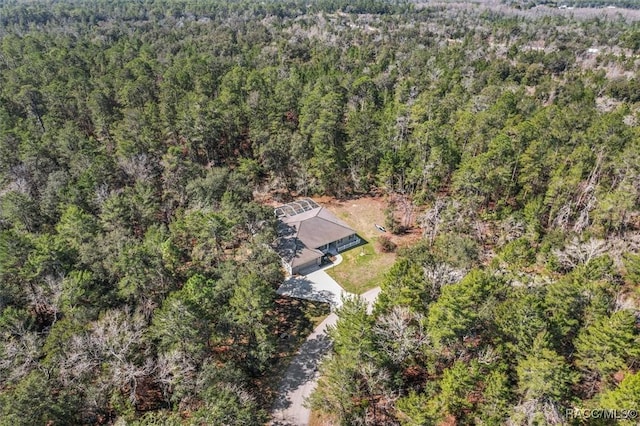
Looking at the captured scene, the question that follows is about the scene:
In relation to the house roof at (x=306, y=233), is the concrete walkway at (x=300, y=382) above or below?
below

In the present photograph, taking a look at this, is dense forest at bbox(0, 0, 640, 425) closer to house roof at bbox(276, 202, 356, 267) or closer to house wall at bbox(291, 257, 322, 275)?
house roof at bbox(276, 202, 356, 267)

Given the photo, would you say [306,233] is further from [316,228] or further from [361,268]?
[361,268]

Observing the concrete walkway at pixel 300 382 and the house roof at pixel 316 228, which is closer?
the concrete walkway at pixel 300 382

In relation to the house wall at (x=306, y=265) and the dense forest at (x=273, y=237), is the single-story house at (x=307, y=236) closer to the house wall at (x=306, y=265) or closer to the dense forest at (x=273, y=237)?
the house wall at (x=306, y=265)

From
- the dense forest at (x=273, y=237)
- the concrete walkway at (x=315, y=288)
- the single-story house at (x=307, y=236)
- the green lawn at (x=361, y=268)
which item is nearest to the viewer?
the dense forest at (x=273, y=237)

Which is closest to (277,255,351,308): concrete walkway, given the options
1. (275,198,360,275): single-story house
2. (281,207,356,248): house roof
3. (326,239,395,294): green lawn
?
(326,239,395,294): green lawn

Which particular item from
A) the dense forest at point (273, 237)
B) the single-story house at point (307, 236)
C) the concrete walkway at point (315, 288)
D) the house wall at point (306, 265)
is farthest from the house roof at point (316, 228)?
the dense forest at point (273, 237)

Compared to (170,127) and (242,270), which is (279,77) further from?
(242,270)
